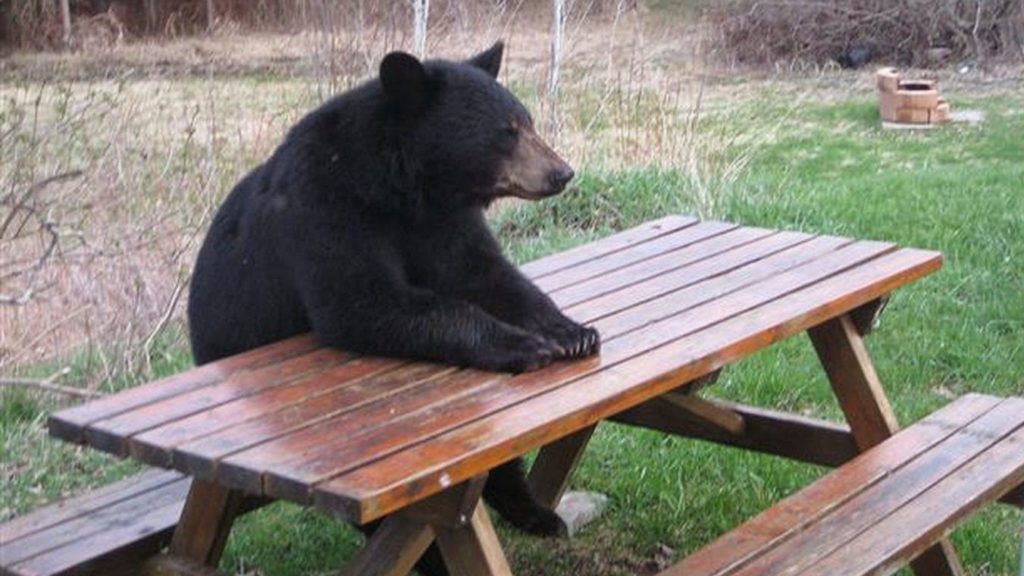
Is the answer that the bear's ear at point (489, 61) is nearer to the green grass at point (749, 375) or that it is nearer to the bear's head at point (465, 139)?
the bear's head at point (465, 139)

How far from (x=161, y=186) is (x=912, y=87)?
7799 mm

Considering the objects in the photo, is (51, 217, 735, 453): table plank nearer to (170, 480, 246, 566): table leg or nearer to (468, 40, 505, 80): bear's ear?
(170, 480, 246, 566): table leg

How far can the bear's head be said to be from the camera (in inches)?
122

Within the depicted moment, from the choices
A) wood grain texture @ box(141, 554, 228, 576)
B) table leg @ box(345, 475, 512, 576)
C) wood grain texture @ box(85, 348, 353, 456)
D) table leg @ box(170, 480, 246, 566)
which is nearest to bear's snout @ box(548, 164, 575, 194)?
wood grain texture @ box(85, 348, 353, 456)

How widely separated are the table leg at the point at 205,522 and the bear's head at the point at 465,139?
741mm

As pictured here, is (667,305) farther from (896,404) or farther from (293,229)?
(896,404)

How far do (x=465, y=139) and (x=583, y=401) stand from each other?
0.73 m

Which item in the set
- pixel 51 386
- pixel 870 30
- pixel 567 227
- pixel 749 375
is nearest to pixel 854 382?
pixel 749 375

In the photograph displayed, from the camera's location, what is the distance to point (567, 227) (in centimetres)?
742

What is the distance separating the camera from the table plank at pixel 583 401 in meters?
2.23

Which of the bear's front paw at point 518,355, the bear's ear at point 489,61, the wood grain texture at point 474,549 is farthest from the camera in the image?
the bear's ear at point 489,61

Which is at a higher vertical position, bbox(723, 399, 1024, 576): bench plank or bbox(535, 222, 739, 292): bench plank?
bbox(535, 222, 739, 292): bench plank

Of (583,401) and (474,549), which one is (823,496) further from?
(474,549)

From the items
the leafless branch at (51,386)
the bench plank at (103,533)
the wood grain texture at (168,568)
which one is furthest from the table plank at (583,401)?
the leafless branch at (51,386)
